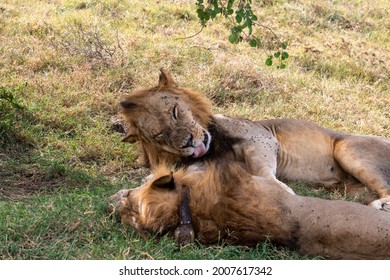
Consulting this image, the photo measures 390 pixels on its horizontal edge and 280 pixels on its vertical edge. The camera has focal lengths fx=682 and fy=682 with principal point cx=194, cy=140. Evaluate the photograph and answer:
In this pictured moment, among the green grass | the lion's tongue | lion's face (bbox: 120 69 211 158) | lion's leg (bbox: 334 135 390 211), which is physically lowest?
the green grass

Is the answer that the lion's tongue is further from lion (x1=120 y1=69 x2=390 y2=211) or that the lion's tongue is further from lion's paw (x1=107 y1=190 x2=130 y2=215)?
lion's paw (x1=107 y1=190 x2=130 y2=215)

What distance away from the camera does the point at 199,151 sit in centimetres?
480

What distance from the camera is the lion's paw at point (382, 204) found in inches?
177

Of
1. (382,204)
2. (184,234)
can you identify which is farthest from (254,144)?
(184,234)

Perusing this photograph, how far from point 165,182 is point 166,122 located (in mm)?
1068

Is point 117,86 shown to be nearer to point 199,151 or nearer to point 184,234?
point 199,151

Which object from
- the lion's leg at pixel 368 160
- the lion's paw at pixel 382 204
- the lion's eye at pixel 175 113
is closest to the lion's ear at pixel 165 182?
the lion's eye at pixel 175 113

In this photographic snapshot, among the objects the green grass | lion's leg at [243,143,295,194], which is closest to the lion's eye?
lion's leg at [243,143,295,194]

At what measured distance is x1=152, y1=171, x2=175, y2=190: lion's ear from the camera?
374cm

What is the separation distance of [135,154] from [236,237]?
86.4 inches

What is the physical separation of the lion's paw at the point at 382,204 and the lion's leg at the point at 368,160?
0.49ft

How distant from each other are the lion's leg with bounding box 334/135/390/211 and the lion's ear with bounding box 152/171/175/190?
175cm

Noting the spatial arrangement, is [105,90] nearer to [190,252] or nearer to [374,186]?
[374,186]

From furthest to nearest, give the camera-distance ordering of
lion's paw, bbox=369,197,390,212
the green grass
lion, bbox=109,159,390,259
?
lion's paw, bbox=369,197,390,212 → the green grass → lion, bbox=109,159,390,259
